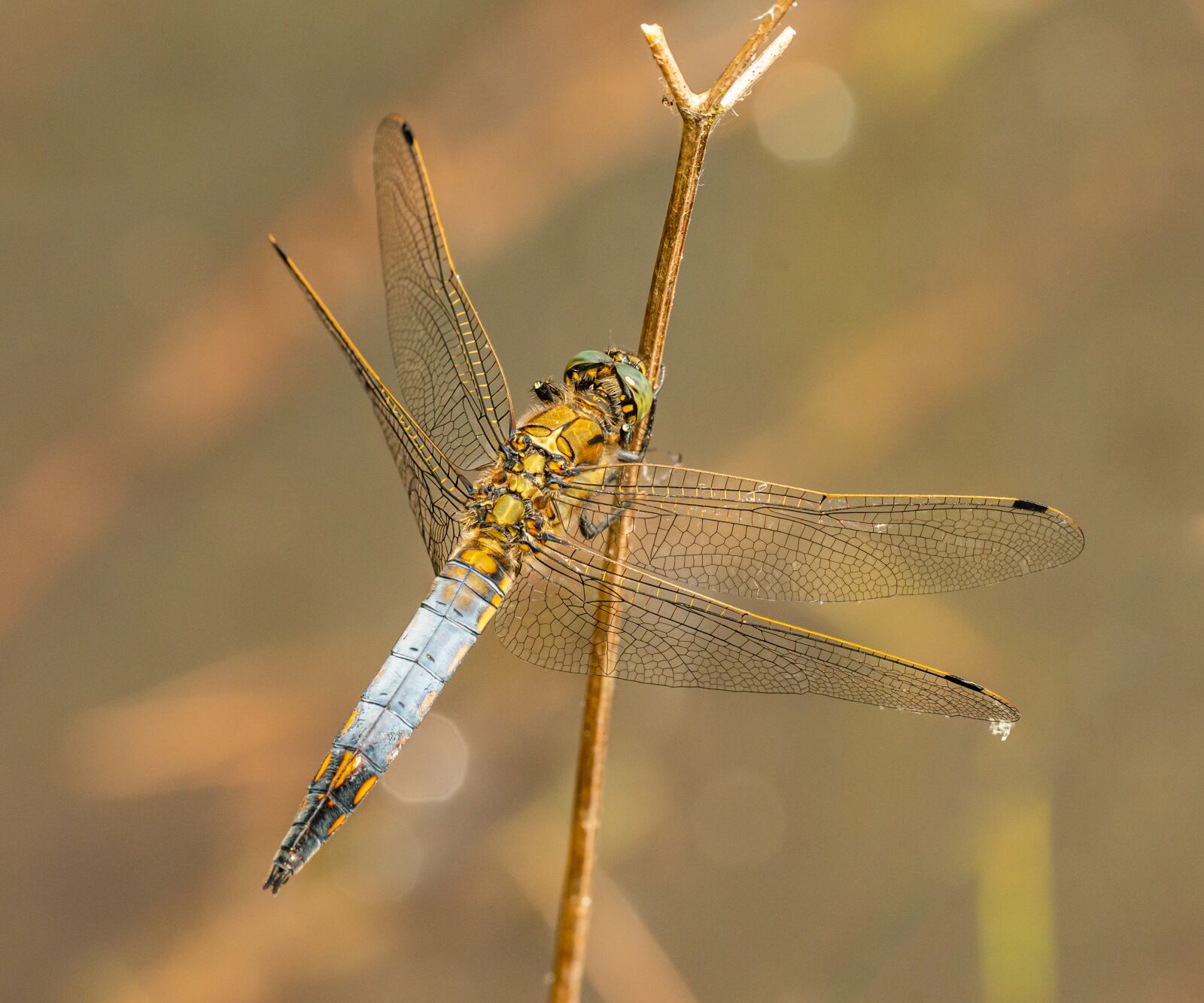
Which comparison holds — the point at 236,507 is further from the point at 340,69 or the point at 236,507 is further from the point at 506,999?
the point at 506,999

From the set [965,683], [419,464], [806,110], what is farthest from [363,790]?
[806,110]

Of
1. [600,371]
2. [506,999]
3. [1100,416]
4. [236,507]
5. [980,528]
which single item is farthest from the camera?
[236,507]

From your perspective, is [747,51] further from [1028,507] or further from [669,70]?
[1028,507]

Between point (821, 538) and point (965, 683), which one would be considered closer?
point (965, 683)

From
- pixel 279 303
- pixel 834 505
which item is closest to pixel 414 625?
pixel 834 505

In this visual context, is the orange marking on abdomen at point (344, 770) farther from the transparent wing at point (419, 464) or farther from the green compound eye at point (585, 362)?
the green compound eye at point (585, 362)

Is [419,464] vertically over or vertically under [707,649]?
over

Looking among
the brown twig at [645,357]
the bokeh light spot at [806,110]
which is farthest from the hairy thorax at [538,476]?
the bokeh light spot at [806,110]
